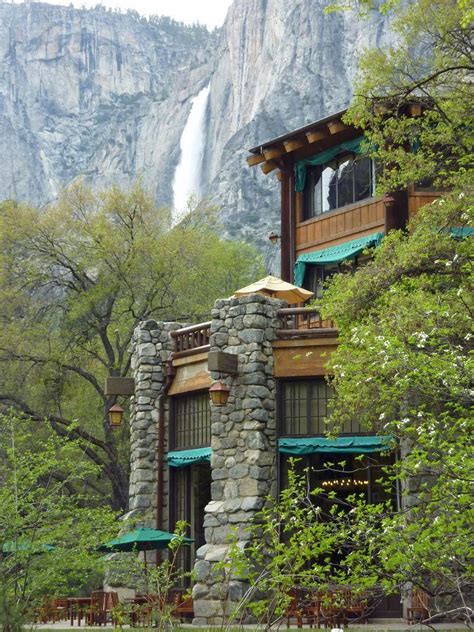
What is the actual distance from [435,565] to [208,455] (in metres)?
11.7

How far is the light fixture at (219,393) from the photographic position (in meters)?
20.3

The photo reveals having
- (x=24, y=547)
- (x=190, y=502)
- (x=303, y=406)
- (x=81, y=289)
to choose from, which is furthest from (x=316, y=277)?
(x=24, y=547)

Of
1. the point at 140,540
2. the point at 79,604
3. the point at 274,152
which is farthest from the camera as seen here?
the point at 274,152

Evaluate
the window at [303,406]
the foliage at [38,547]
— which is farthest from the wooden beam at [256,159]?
the foliage at [38,547]

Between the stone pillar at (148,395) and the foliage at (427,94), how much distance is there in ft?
23.9

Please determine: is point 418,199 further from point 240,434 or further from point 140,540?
point 140,540

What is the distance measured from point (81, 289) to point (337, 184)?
9773 mm

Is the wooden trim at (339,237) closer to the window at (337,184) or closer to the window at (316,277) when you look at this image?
the window at (316,277)

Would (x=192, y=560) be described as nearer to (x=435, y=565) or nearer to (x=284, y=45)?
(x=435, y=565)

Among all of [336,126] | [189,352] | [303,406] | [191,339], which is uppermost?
[336,126]

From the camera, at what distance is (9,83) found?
155625mm

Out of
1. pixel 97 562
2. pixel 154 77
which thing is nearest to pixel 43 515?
pixel 97 562

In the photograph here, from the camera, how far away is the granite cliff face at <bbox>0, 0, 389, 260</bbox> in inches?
3787

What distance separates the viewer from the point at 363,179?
82.5 feet
